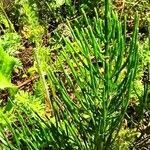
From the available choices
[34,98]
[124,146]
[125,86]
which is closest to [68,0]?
[34,98]

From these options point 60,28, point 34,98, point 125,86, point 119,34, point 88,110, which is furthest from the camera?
point 60,28

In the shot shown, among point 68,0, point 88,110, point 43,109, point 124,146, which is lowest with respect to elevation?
point 124,146

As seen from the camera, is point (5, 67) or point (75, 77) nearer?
point (75, 77)

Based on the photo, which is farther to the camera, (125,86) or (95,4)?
(95,4)

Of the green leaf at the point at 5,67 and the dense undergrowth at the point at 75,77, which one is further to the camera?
the green leaf at the point at 5,67

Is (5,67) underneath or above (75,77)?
underneath

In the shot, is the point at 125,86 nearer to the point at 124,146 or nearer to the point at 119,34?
the point at 119,34

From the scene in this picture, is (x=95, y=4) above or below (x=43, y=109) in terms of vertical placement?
above

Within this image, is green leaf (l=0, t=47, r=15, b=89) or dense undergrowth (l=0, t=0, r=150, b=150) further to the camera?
green leaf (l=0, t=47, r=15, b=89)
